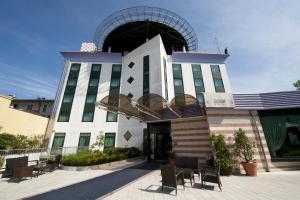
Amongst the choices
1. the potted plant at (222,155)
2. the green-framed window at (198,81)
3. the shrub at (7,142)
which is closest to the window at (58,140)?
the shrub at (7,142)

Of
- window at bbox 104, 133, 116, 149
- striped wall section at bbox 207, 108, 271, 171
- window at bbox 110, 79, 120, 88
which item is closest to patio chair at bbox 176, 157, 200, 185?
striped wall section at bbox 207, 108, 271, 171

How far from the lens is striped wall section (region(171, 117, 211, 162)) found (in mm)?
9062

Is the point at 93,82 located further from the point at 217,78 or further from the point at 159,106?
the point at 217,78

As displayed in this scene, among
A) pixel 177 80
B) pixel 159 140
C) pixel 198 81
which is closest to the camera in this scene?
pixel 159 140

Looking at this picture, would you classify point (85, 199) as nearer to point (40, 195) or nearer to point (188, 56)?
point (40, 195)

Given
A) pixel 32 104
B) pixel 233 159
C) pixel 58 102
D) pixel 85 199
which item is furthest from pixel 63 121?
pixel 233 159

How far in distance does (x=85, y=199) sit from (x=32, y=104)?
1147 inches

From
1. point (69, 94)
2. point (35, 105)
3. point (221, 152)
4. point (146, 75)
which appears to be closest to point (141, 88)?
point (146, 75)

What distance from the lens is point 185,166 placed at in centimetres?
704

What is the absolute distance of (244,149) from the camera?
25.0 ft

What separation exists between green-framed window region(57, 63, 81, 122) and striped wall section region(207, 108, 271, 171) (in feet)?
59.6

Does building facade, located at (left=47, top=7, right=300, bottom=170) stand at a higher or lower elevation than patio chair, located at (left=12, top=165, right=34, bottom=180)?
higher

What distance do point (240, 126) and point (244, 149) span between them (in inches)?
52.1

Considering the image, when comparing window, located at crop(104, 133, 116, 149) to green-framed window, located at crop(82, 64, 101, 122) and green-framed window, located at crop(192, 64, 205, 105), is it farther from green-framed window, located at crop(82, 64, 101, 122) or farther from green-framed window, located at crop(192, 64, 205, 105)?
green-framed window, located at crop(192, 64, 205, 105)
